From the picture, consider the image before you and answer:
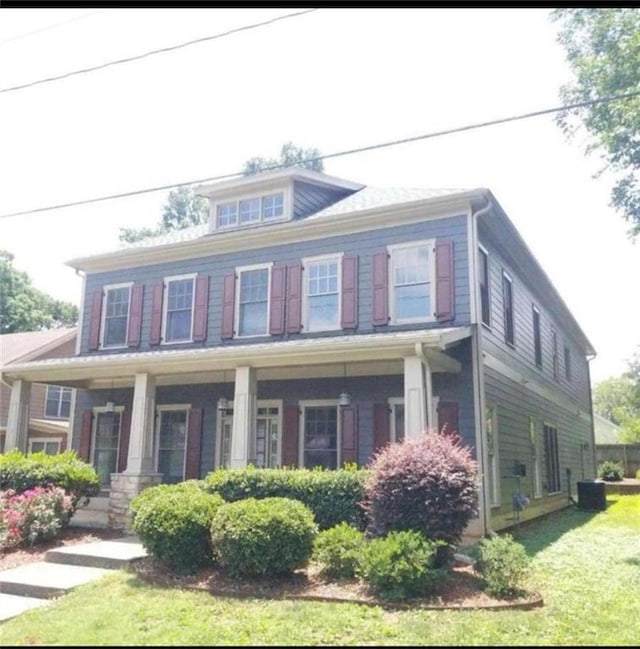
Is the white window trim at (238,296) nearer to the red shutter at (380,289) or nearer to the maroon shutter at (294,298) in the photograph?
the maroon shutter at (294,298)

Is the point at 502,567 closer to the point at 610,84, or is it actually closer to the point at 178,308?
the point at 178,308

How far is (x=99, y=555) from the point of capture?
7.96m

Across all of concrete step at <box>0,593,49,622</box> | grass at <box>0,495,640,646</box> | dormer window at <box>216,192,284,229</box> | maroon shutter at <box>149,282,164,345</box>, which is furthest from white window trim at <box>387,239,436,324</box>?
concrete step at <box>0,593,49,622</box>

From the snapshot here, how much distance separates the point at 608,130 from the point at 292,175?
21.6 ft

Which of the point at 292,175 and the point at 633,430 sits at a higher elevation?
the point at 292,175

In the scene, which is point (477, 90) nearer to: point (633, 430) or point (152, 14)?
point (152, 14)

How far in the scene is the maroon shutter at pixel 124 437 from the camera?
1393 centimetres

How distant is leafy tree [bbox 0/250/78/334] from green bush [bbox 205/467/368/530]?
2887 cm

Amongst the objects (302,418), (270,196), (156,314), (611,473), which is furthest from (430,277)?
(611,473)

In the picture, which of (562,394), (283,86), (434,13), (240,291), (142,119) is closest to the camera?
(434,13)

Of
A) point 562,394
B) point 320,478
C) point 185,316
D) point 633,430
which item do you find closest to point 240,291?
point 185,316

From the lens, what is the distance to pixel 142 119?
7.10m

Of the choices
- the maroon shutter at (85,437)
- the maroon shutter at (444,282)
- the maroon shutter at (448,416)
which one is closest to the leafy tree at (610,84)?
the maroon shutter at (444,282)

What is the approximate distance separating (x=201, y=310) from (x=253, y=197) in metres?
2.76
